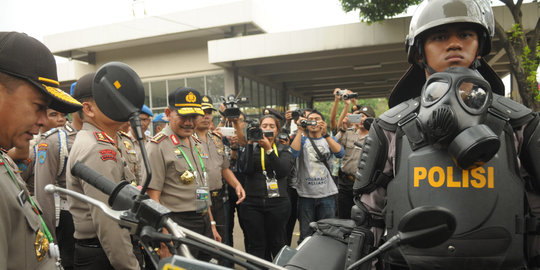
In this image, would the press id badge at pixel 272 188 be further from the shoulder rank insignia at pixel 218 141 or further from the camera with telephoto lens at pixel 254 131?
the shoulder rank insignia at pixel 218 141

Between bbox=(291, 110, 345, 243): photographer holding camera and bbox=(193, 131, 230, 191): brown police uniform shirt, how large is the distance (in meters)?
1.09

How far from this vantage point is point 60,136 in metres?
3.13

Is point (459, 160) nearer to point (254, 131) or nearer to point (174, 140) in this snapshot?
point (174, 140)

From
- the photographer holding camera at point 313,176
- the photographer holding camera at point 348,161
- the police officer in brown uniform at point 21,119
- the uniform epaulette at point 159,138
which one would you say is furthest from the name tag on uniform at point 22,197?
the photographer holding camera at point 348,161

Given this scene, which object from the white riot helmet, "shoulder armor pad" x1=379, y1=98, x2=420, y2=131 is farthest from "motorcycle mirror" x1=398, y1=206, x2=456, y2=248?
the white riot helmet

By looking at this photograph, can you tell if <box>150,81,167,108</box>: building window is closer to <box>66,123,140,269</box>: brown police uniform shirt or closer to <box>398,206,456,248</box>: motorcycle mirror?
<box>66,123,140,269</box>: brown police uniform shirt

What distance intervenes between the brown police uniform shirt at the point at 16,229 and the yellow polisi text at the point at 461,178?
5.40ft

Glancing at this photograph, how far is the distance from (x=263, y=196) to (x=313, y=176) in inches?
40.5

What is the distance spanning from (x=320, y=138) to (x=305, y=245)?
3878 millimetres

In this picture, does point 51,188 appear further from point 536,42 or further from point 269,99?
point 269,99

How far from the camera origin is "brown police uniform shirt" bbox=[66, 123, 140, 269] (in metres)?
2.06

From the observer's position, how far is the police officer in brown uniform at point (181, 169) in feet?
10.6

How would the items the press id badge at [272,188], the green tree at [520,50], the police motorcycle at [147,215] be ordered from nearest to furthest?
the police motorcycle at [147,215], the press id badge at [272,188], the green tree at [520,50]

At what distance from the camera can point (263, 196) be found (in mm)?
4504
